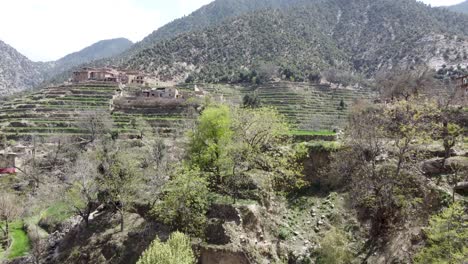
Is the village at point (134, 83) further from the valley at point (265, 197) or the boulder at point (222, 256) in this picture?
the boulder at point (222, 256)

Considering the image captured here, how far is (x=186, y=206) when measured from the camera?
26.8 m

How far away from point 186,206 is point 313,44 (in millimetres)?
126035

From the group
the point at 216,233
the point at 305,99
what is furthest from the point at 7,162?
the point at 305,99

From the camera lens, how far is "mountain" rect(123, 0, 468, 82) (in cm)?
12192

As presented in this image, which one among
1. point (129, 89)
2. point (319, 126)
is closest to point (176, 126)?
point (319, 126)

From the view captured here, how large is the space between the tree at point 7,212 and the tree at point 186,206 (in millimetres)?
21103

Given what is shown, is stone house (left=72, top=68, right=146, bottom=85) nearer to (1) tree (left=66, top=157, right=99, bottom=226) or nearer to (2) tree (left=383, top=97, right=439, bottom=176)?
(1) tree (left=66, top=157, right=99, bottom=226)

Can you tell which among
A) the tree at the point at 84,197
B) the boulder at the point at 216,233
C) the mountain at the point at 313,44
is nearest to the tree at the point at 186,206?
the boulder at the point at 216,233

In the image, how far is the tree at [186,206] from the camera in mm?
26453

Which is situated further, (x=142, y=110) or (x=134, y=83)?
(x=134, y=83)

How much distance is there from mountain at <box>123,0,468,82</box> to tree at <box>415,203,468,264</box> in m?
90.1

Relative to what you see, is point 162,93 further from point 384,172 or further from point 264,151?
point 384,172

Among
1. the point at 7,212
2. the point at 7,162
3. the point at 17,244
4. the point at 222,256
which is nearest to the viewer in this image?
the point at 222,256

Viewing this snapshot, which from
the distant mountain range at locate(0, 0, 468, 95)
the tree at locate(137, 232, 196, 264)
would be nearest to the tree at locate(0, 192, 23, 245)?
the tree at locate(137, 232, 196, 264)
